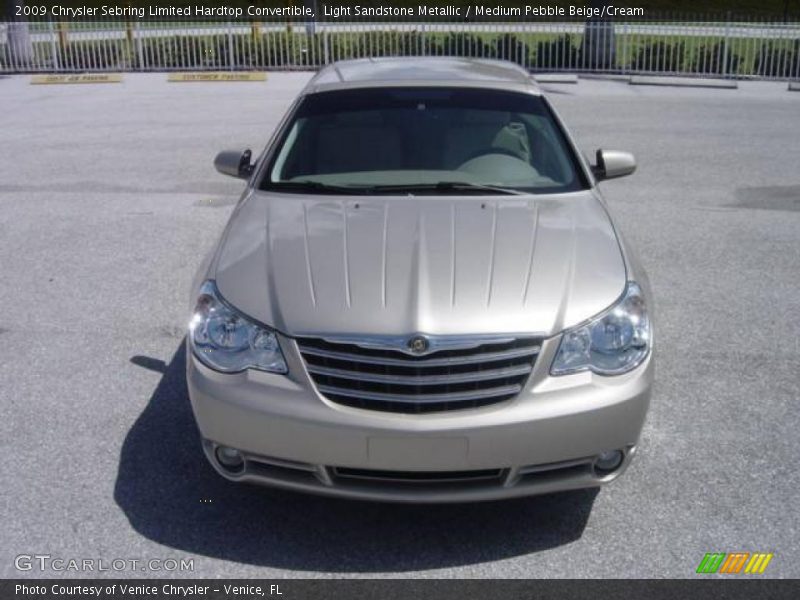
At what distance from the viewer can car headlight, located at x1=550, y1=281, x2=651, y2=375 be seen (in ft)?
11.9

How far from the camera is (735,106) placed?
17.5 meters

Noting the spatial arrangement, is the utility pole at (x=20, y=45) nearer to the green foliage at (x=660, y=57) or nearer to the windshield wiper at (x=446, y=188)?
the green foliage at (x=660, y=57)

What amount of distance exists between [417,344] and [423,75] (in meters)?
2.65

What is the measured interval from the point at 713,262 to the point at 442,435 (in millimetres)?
4795

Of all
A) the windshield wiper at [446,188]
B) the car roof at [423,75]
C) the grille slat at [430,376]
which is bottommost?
the grille slat at [430,376]

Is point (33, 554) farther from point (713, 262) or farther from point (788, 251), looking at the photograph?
point (788, 251)

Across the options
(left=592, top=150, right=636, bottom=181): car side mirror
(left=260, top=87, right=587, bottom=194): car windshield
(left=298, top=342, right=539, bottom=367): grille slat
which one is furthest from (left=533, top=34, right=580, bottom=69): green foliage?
(left=298, top=342, right=539, bottom=367): grille slat

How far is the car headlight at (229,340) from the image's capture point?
3.65 metres

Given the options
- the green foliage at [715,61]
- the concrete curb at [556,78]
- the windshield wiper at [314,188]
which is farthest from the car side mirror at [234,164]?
the green foliage at [715,61]

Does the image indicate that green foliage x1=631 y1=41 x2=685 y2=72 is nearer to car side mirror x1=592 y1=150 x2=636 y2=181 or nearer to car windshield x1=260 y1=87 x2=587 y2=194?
car side mirror x1=592 y1=150 x2=636 y2=181

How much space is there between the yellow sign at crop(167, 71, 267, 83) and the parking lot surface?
10590 mm

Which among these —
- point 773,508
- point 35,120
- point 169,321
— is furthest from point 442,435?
point 35,120

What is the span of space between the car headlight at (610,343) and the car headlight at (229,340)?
105 centimetres

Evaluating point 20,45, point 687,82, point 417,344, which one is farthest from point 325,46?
point 417,344
